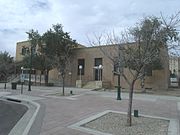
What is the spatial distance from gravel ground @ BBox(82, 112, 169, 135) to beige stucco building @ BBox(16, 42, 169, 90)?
2195 cm

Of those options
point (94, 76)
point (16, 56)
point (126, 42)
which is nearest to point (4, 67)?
point (94, 76)

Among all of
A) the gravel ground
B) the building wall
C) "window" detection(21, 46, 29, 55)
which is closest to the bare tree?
the gravel ground

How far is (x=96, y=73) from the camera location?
3881 centimetres

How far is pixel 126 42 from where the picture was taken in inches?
481

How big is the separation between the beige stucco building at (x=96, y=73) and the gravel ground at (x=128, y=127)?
2195cm

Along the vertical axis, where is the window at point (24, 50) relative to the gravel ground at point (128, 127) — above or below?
above

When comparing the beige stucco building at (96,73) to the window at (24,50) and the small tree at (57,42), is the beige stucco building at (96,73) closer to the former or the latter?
the small tree at (57,42)

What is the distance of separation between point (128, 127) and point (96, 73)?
97.4 feet

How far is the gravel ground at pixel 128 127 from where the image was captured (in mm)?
8497

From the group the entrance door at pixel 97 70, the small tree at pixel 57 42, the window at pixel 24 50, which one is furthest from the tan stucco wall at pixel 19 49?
the entrance door at pixel 97 70

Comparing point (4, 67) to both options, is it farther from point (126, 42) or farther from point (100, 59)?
point (126, 42)

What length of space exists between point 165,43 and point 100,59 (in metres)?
28.0

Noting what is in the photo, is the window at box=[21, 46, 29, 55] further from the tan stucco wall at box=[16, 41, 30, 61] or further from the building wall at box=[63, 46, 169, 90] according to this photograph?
the building wall at box=[63, 46, 169, 90]

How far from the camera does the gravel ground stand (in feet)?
27.9
